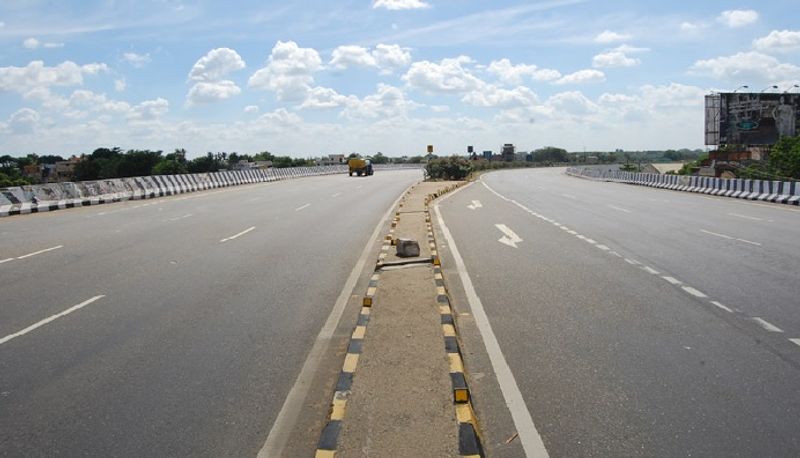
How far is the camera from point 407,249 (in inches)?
466

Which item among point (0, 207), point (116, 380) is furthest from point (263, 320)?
point (0, 207)

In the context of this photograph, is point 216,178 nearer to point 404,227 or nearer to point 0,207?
point 0,207

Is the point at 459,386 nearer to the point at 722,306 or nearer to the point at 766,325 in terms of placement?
the point at 766,325

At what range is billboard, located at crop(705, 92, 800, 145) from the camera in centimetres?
7175

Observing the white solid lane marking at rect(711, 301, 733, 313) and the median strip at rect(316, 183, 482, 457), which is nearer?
the median strip at rect(316, 183, 482, 457)

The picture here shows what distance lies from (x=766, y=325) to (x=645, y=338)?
1.60 m

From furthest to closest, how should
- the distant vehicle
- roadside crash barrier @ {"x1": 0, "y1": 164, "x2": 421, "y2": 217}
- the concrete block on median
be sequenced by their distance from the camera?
1. the distant vehicle
2. roadside crash barrier @ {"x1": 0, "y1": 164, "x2": 421, "y2": 217}
3. the concrete block on median

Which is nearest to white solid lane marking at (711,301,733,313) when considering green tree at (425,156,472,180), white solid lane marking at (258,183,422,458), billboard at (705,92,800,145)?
white solid lane marking at (258,183,422,458)

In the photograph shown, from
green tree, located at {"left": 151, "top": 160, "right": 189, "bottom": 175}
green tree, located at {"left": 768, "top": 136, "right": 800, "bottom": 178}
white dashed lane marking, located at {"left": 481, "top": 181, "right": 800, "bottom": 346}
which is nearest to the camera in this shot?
white dashed lane marking, located at {"left": 481, "top": 181, "right": 800, "bottom": 346}

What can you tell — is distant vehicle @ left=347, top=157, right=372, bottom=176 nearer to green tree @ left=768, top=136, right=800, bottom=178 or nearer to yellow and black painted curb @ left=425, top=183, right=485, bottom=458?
green tree @ left=768, top=136, right=800, bottom=178

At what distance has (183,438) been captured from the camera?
4.60 m

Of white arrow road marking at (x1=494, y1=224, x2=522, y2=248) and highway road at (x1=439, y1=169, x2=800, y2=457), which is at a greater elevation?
highway road at (x1=439, y1=169, x2=800, y2=457)

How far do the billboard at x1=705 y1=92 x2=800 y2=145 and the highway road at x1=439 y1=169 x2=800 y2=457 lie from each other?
6333cm

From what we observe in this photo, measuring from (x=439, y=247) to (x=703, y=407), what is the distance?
910cm
